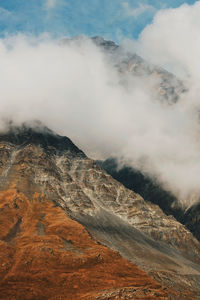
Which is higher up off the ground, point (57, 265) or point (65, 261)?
point (65, 261)

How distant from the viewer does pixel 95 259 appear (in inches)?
4252

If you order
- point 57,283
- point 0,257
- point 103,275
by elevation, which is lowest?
point 0,257

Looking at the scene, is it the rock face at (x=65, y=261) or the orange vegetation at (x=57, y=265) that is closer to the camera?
the orange vegetation at (x=57, y=265)

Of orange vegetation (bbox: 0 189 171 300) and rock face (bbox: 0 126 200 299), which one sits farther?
rock face (bbox: 0 126 200 299)

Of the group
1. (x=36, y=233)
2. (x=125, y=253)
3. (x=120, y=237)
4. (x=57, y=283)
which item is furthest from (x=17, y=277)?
(x=120, y=237)

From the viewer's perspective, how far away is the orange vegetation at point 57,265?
78.2 meters

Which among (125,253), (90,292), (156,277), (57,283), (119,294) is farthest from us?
(125,253)

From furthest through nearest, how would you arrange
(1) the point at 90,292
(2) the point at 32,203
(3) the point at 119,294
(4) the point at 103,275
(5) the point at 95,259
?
(2) the point at 32,203 → (5) the point at 95,259 → (4) the point at 103,275 → (1) the point at 90,292 → (3) the point at 119,294

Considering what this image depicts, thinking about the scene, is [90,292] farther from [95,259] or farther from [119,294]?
[95,259]

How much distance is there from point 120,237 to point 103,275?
90599mm

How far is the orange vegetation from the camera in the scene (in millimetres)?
78250

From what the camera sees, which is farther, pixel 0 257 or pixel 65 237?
pixel 65 237

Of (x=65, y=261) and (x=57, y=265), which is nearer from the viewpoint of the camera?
(x=57, y=265)

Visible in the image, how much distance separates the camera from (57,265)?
100 metres
